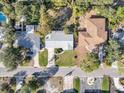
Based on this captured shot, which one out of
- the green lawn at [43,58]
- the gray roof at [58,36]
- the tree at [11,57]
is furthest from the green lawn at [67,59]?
the tree at [11,57]

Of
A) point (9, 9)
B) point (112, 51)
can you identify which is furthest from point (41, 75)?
point (112, 51)

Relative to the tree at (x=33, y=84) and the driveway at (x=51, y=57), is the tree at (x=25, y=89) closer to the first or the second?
the tree at (x=33, y=84)

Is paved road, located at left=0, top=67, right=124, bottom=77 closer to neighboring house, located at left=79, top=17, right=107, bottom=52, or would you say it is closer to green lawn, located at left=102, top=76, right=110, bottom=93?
green lawn, located at left=102, top=76, right=110, bottom=93

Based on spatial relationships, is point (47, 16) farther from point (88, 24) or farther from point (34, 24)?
point (88, 24)

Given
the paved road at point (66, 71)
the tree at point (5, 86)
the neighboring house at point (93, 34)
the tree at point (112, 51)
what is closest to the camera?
the tree at point (112, 51)

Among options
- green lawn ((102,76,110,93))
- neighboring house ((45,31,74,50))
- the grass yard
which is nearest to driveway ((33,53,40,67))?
neighboring house ((45,31,74,50))
